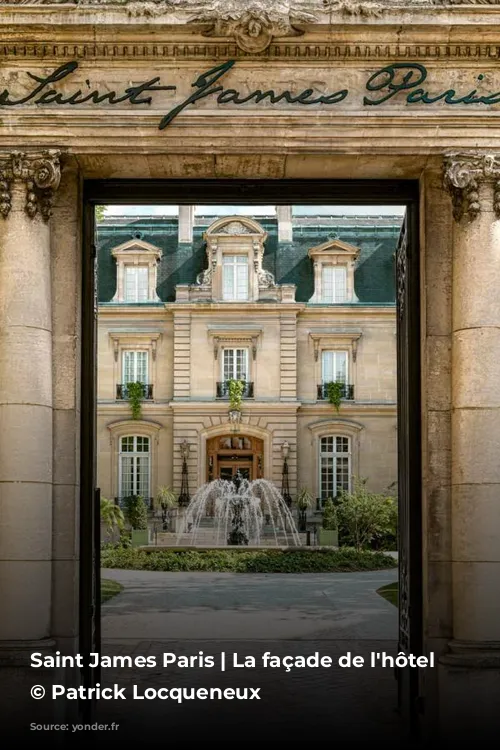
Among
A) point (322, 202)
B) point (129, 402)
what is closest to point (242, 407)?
point (129, 402)

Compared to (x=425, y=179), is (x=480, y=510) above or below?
below

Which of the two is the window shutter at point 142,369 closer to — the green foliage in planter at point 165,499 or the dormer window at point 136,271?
the dormer window at point 136,271

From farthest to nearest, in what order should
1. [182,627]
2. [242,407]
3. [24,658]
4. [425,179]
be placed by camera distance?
[242,407], [182,627], [425,179], [24,658]

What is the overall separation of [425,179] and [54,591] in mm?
4548

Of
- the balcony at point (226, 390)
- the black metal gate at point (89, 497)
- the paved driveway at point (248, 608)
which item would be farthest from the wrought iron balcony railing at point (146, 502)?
the black metal gate at point (89, 497)

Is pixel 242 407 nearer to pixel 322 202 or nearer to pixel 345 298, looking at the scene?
pixel 345 298

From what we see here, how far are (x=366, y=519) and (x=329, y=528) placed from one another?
2.48 metres

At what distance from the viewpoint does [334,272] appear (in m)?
45.9

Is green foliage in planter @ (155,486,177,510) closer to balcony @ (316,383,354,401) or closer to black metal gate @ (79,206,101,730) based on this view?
balcony @ (316,383,354,401)

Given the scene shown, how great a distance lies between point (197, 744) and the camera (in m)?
8.59

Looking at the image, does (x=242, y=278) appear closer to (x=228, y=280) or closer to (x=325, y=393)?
(x=228, y=280)

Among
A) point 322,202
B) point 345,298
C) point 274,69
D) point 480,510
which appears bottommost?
point 480,510

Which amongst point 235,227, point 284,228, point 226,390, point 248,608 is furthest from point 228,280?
point 248,608

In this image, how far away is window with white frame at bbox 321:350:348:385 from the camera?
45.1 m
